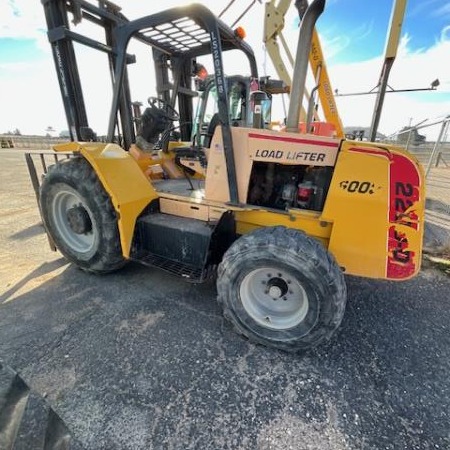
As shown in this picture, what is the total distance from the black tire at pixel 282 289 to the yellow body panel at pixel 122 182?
1251mm

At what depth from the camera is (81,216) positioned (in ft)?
10.5

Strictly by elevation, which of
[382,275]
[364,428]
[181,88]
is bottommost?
[364,428]

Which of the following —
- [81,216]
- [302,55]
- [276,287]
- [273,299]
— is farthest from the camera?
[81,216]

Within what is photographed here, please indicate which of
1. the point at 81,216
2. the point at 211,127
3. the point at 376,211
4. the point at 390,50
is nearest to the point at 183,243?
the point at 81,216

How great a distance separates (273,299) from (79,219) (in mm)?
2425

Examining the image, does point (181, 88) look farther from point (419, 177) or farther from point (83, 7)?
point (419, 177)

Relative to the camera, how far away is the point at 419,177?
2.00 meters

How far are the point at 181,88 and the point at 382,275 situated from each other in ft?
12.4

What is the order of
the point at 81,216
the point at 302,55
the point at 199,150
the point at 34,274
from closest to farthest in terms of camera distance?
the point at 302,55 → the point at 81,216 → the point at 34,274 → the point at 199,150

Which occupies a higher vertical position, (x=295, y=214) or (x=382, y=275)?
(x=295, y=214)

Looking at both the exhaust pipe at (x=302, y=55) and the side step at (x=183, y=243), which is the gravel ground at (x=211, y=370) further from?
the exhaust pipe at (x=302, y=55)

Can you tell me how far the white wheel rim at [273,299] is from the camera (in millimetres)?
2268

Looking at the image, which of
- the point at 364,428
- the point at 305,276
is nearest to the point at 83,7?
the point at 305,276

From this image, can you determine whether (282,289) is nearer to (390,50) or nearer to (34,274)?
(390,50)
